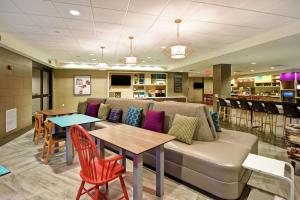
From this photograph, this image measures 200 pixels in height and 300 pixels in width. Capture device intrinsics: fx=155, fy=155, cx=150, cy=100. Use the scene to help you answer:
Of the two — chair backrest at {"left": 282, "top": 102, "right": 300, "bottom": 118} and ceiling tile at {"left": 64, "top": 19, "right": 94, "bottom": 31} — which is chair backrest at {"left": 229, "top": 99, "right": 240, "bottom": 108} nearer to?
chair backrest at {"left": 282, "top": 102, "right": 300, "bottom": 118}

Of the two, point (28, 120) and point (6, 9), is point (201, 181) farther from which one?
point (28, 120)

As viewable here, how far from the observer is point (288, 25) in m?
3.14

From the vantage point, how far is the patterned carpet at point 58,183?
1977mm

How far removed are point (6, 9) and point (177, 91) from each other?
7901mm

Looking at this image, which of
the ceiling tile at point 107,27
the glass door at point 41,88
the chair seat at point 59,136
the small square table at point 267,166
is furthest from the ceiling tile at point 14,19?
the small square table at point 267,166

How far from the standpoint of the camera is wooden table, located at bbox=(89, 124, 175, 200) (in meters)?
1.61

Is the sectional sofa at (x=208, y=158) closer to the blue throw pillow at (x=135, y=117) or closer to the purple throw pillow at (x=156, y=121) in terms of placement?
the purple throw pillow at (x=156, y=121)

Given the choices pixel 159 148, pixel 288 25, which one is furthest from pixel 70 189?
pixel 288 25

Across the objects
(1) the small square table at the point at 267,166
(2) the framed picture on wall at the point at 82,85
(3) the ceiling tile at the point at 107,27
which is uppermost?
(3) the ceiling tile at the point at 107,27

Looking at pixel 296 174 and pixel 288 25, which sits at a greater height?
pixel 288 25

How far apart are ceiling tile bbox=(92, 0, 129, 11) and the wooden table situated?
1.95 metres

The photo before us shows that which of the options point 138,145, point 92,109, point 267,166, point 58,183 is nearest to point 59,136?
point 58,183

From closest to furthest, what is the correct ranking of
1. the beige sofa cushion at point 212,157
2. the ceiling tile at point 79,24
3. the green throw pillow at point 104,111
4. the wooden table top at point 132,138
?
the wooden table top at point 132,138 → the beige sofa cushion at point 212,157 → the ceiling tile at point 79,24 → the green throw pillow at point 104,111

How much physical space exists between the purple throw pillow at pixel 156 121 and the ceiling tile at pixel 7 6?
2.93 m
